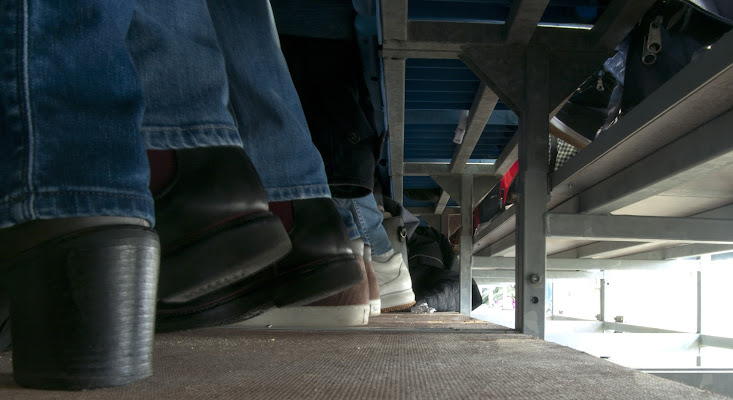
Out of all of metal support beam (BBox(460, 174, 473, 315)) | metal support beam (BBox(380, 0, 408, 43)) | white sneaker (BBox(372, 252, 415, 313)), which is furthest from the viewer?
metal support beam (BBox(460, 174, 473, 315))

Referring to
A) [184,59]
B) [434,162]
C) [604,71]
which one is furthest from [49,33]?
[434,162]

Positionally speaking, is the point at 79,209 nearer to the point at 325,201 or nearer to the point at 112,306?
the point at 112,306

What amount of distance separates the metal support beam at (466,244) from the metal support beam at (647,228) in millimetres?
2519

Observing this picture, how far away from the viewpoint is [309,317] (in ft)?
4.17

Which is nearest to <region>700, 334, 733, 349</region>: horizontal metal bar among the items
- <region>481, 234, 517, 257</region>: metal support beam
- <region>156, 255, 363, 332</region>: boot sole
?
<region>481, 234, 517, 257</region>: metal support beam

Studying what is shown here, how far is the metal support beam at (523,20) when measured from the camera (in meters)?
1.63

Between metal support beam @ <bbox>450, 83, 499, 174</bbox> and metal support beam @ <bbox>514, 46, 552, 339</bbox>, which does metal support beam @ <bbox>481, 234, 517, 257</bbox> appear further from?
metal support beam @ <bbox>514, 46, 552, 339</bbox>

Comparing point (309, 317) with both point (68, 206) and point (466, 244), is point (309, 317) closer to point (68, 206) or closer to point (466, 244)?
point (68, 206)

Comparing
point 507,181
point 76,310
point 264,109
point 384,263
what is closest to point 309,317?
point 264,109

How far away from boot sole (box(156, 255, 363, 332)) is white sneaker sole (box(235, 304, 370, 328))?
0.28m

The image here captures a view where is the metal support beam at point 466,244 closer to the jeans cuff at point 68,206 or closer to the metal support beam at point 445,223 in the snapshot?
the metal support beam at point 445,223

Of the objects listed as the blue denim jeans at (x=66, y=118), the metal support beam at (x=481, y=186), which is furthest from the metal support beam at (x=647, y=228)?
the metal support beam at (x=481, y=186)

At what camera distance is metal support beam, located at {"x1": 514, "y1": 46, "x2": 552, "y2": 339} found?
5.78 feet

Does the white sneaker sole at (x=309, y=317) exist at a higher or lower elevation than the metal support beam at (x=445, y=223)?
lower
